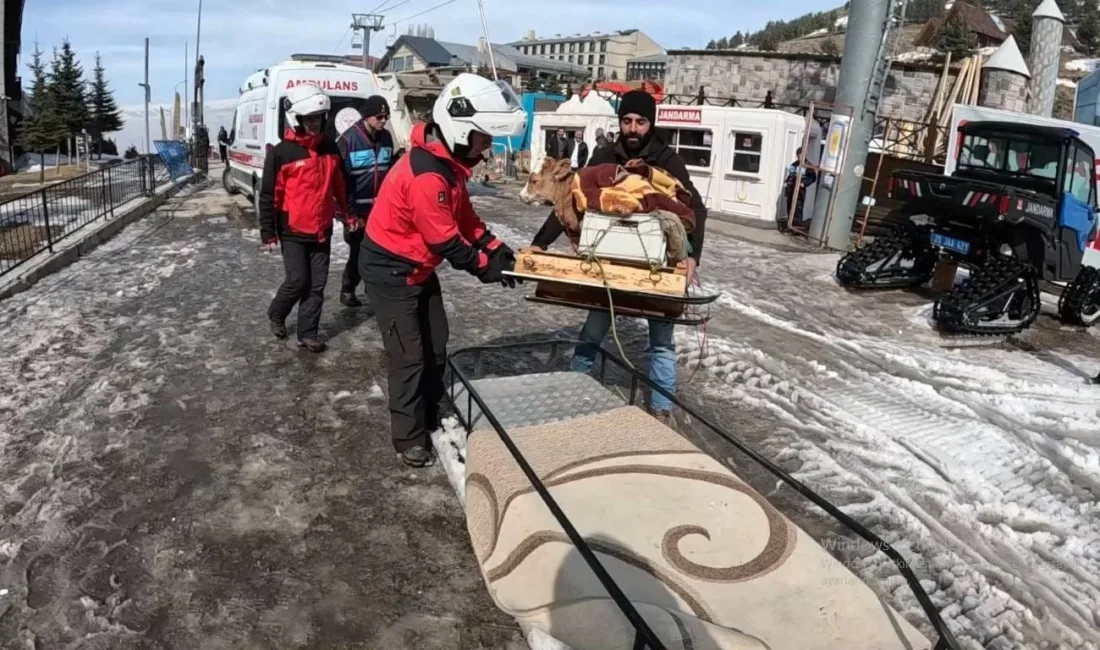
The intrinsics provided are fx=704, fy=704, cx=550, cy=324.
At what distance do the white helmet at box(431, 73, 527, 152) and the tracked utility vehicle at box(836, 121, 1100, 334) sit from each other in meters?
5.54

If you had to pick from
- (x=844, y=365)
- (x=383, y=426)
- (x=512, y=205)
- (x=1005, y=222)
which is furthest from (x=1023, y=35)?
(x=383, y=426)

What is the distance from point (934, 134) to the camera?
15.2m

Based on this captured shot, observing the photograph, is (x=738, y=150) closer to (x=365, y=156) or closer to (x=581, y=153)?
(x=581, y=153)

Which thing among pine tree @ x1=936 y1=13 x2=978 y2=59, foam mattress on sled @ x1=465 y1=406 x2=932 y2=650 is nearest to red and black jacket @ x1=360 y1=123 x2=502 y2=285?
foam mattress on sled @ x1=465 y1=406 x2=932 y2=650

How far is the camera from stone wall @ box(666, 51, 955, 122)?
1995cm

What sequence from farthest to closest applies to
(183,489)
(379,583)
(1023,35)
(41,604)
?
(1023,35) → (183,489) → (379,583) → (41,604)

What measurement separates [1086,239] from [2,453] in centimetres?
985

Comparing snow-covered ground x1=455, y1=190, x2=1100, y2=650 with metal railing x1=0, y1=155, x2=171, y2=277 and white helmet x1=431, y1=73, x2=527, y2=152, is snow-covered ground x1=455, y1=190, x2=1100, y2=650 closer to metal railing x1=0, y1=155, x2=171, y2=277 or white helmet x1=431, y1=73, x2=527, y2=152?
white helmet x1=431, y1=73, x2=527, y2=152

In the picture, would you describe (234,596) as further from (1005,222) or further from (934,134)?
(934,134)

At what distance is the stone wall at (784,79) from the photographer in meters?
20.0

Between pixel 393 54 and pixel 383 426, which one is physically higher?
pixel 393 54

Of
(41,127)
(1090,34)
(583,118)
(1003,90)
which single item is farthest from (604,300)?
(1090,34)

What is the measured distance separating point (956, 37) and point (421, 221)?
4431 cm

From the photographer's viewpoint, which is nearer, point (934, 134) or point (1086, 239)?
point (1086, 239)
